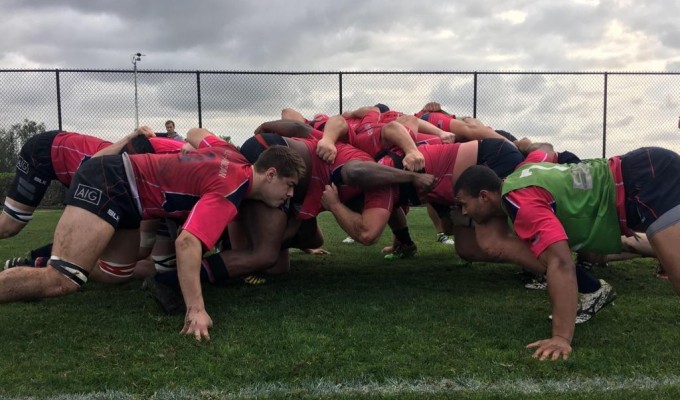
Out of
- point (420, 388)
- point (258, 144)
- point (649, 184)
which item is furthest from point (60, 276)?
point (649, 184)

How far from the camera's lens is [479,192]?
3545 millimetres

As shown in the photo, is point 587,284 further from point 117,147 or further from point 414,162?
point 117,147

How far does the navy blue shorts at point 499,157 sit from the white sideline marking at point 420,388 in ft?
7.18

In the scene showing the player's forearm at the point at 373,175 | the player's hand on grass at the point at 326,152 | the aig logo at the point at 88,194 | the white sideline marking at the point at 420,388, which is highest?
the player's hand on grass at the point at 326,152

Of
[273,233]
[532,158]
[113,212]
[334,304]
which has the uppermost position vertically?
[532,158]

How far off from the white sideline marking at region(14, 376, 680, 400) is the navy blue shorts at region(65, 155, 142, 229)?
4.77 feet

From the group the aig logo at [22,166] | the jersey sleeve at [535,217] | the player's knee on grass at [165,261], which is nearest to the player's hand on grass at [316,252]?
the player's knee on grass at [165,261]

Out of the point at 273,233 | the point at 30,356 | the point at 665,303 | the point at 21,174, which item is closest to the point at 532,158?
the point at 665,303

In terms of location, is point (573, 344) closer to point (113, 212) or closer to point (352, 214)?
point (352, 214)

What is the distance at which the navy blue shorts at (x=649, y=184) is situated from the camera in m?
3.24

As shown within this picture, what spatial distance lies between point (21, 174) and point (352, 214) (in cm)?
325

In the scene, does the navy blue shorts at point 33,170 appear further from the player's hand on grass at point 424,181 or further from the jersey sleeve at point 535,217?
the jersey sleeve at point 535,217

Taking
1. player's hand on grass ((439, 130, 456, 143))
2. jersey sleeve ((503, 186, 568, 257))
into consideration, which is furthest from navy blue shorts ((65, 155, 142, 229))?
player's hand on grass ((439, 130, 456, 143))

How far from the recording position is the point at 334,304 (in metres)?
4.12
